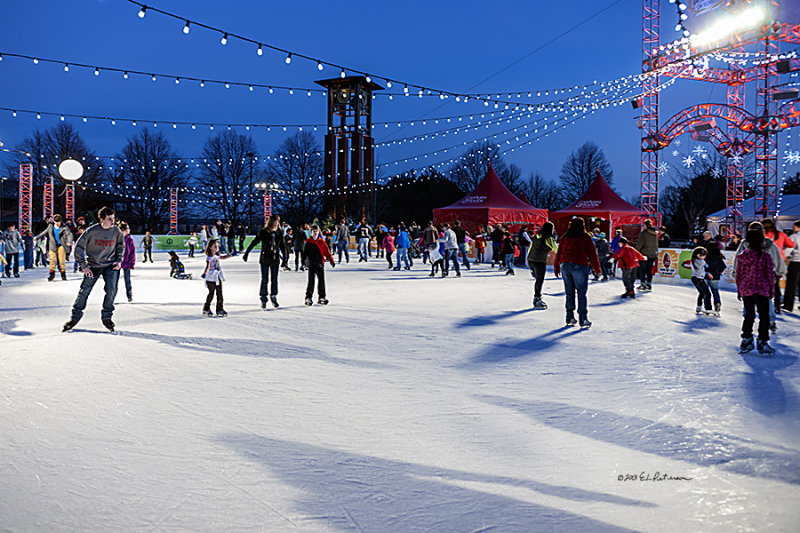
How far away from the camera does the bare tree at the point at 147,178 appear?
44.6 meters

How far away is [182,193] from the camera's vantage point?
46.9 meters

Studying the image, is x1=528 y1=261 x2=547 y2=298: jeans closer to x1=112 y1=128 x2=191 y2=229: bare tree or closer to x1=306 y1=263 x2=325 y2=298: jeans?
x1=306 y1=263 x2=325 y2=298: jeans

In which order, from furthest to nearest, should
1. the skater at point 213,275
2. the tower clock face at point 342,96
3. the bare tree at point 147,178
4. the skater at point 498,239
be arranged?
the bare tree at point 147,178, the tower clock face at point 342,96, the skater at point 498,239, the skater at point 213,275

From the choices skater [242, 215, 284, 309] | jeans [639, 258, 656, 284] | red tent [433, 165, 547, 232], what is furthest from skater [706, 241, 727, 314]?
red tent [433, 165, 547, 232]

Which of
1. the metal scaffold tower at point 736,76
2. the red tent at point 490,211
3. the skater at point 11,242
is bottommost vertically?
the skater at point 11,242

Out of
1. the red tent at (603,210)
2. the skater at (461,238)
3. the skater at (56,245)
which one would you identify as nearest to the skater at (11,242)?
the skater at (56,245)

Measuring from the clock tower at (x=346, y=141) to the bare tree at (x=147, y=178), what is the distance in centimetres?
1189

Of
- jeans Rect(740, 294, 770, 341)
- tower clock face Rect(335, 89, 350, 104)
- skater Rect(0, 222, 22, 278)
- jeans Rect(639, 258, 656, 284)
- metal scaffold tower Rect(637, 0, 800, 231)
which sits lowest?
jeans Rect(740, 294, 770, 341)

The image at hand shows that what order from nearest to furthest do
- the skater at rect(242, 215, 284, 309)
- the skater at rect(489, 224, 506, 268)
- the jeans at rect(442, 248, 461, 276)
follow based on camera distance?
the skater at rect(242, 215, 284, 309)
the jeans at rect(442, 248, 461, 276)
the skater at rect(489, 224, 506, 268)

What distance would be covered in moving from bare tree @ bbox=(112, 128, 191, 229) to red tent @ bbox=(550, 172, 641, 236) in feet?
96.4

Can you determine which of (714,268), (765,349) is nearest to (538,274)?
(714,268)

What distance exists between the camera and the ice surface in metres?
2.53

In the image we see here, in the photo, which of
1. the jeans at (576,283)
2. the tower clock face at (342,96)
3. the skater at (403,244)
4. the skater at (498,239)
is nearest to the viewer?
the jeans at (576,283)

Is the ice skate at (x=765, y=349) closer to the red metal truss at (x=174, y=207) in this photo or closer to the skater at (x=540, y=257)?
the skater at (x=540, y=257)
